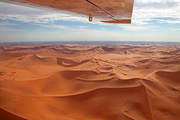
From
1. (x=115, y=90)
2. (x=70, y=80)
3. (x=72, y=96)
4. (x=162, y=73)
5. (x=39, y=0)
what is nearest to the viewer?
(x=39, y=0)

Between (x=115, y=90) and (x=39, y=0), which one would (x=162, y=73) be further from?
(x=39, y=0)

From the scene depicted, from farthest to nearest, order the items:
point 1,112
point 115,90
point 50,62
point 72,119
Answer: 1. point 50,62
2. point 115,90
3. point 72,119
4. point 1,112

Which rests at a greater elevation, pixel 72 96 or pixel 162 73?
pixel 162 73

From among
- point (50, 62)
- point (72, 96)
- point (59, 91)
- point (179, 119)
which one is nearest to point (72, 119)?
point (72, 96)

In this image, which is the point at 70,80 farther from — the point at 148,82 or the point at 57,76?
the point at 148,82

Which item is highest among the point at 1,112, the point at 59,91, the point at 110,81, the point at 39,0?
the point at 39,0

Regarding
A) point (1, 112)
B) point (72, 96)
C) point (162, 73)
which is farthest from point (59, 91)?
point (162, 73)

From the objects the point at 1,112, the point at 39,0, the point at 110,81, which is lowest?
the point at 110,81

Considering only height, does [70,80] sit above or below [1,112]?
below

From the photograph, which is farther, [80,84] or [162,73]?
[162,73]
